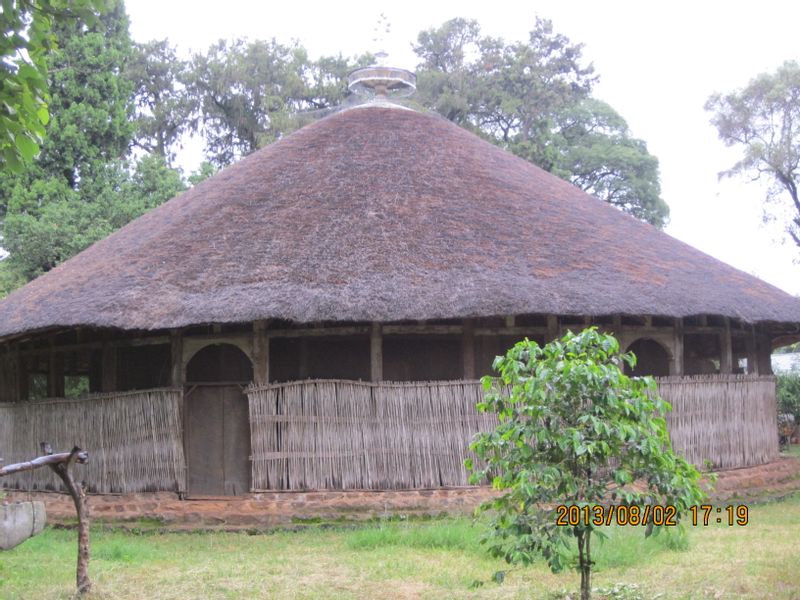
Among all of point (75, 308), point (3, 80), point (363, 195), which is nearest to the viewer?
point (3, 80)

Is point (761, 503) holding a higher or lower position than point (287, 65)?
lower

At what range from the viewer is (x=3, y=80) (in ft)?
17.6

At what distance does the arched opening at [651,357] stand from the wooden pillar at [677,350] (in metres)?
0.70

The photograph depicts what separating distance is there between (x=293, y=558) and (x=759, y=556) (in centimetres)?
429

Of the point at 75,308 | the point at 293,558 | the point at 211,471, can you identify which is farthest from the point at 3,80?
the point at 211,471

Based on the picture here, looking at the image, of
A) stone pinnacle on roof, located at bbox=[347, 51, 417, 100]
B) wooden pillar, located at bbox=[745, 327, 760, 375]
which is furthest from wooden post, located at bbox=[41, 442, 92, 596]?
stone pinnacle on roof, located at bbox=[347, 51, 417, 100]

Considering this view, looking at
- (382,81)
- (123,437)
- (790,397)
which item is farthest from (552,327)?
(790,397)

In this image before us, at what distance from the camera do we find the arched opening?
13109 millimetres

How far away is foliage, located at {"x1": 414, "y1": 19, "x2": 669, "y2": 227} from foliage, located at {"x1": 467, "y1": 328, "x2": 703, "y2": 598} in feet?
73.9

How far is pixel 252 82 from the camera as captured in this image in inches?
1223

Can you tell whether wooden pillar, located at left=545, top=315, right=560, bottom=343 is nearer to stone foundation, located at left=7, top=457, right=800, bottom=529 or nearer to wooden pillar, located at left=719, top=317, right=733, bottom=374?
stone foundation, located at left=7, top=457, right=800, bottom=529

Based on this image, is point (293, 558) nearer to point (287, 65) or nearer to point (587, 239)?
point (587, 239)

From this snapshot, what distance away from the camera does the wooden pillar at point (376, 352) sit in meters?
11.0

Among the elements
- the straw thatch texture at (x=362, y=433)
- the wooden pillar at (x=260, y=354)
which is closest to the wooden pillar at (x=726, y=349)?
the straw thatch texture at (x=362, y=433)
